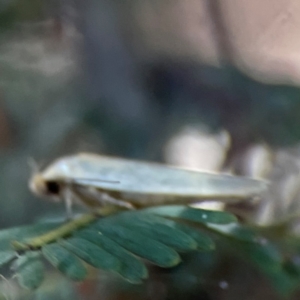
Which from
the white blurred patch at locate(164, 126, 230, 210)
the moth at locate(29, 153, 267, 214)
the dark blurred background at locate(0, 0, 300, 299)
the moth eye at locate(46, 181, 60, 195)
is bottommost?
the moth eye at locate(46, 181, 60, 195)

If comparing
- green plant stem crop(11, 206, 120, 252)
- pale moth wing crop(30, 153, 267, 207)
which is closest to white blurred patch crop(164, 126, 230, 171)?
pale moth wing crop(30, 153, 267, 207)

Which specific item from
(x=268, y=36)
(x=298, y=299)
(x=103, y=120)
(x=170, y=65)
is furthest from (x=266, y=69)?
(x=298, y=299)

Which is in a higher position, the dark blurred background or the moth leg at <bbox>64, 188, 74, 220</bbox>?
the dark blurred background

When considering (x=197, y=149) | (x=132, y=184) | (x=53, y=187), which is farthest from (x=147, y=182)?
(x=197, y=149)

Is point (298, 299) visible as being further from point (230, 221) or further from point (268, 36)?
point (268, 36)

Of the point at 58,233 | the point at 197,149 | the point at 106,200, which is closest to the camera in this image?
the point at 58,233

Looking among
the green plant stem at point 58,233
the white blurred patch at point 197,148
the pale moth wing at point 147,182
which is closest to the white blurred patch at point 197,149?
the white blurred patch at point 197,148

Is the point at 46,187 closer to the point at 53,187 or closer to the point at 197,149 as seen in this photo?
the point at 53,187

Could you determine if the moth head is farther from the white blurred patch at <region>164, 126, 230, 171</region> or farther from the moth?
the white blurred patch at <region>164, 126, 230, 171</region>
